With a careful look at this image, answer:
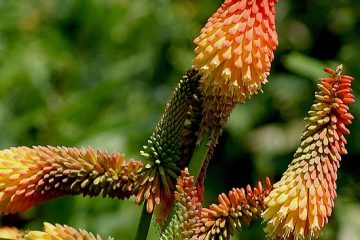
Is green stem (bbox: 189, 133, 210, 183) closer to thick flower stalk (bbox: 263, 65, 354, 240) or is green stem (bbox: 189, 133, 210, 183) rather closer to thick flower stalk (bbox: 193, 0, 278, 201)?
thick flower stalk (bbox: 193, 0, 278, 201)

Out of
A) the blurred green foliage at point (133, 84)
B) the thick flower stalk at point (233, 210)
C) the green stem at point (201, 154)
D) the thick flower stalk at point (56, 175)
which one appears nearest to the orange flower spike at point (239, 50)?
the green stem at point (201, 154)

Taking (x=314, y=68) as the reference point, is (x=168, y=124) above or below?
below

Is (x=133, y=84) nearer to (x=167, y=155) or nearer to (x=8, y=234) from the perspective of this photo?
(x=8, y=234)

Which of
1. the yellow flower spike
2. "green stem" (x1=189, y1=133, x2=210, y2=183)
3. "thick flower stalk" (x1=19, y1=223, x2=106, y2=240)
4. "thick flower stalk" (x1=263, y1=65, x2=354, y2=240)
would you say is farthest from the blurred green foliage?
"thick flower stalk" (x1=263, y1=65, x2=354, y2=240)

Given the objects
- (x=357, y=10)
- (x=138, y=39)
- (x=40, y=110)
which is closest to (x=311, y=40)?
(x=357, y=10)

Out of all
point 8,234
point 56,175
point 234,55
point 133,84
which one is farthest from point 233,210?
point 133,84

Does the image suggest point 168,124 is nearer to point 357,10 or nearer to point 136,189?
point 136,189

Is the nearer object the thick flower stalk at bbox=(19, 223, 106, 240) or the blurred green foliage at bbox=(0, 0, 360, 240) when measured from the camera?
the thick flower stalk at bbox=(19, 223, 106, 240)
